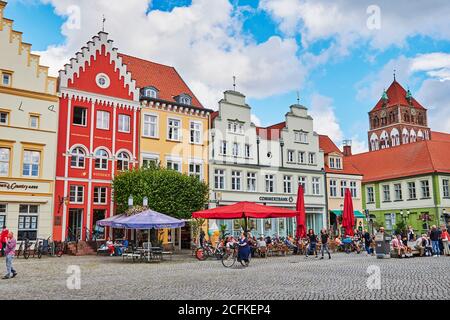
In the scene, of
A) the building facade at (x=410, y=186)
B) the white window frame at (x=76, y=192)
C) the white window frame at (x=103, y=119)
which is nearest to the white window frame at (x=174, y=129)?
the white window frame at (x=103, y=119)

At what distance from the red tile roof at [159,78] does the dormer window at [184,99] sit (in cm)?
39

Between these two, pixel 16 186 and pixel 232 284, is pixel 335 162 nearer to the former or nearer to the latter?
pixel 16 186

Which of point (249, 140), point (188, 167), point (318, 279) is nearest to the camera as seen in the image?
point (318, 279)

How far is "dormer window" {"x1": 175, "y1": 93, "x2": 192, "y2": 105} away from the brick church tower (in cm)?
6621

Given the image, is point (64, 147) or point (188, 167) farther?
point (188, 167)

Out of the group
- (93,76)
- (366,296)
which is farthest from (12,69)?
(366,296)

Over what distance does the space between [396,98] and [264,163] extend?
64.1 metres

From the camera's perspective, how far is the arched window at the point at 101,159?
31.2 metres

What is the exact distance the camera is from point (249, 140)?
3947cm

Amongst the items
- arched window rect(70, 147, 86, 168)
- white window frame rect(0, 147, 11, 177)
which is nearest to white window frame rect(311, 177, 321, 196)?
arched window rect(70, 147, 86, 168)

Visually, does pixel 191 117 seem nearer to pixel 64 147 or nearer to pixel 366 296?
pixel 64 147

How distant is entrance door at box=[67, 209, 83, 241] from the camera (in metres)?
29.5

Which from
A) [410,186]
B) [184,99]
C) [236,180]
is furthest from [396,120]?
[184,99]
